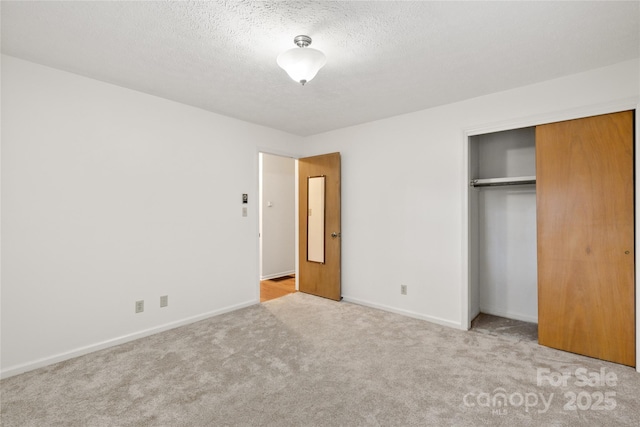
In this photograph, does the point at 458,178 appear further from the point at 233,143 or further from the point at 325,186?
the point at 233,143

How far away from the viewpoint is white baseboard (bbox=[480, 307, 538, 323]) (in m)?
3.48

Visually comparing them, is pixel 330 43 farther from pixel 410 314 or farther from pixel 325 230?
pixel 410 314

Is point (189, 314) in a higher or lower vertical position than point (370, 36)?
lower

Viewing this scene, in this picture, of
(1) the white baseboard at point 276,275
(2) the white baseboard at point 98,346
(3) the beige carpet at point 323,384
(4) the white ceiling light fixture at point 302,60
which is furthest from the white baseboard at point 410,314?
(4) the white ceiling light fixture at point 302,60

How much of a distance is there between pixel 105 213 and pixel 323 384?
247 cm

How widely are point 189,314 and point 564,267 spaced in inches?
150

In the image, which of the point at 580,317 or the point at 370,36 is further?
the point at 580,317

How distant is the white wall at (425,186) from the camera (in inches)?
109

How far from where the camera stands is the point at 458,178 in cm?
336

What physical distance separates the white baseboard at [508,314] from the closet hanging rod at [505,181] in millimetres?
1518

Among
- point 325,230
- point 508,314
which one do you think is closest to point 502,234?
point 508,314

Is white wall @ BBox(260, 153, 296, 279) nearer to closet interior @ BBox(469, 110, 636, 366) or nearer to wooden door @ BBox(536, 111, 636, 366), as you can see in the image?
closet interior @ BBox(469, 110, 636, 366)

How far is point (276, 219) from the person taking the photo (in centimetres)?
603

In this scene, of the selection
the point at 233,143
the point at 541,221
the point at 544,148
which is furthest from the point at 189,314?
the point at 544,148
